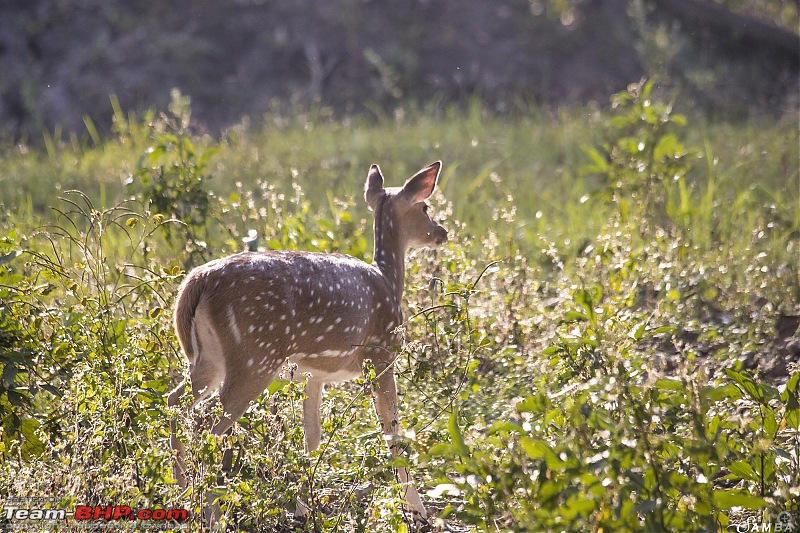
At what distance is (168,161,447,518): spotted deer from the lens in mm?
4473

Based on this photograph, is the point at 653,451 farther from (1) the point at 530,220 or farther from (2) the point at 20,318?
(1) the point at 530,220

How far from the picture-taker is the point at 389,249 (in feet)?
18.9

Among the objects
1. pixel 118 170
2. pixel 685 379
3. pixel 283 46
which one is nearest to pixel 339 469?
pixel 685 379

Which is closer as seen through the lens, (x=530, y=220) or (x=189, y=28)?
(x=530, y=220)

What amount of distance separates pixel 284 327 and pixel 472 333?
2.78 feet

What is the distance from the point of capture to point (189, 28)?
577 inches

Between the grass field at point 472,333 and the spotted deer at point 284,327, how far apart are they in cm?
15

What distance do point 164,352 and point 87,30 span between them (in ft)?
33.5

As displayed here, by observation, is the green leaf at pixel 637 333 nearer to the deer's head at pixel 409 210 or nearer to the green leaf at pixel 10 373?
the deer's head at pixel 409 210

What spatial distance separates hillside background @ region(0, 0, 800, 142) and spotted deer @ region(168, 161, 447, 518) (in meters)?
8.61

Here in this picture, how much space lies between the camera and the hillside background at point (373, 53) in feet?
44.5

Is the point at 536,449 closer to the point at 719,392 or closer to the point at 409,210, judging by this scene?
the point at 719,392

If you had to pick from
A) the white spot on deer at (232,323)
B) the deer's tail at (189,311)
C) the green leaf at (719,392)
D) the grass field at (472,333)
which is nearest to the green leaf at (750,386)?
the grass field at (472,333)

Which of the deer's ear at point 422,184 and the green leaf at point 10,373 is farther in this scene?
the deer's ear at point 422,184
